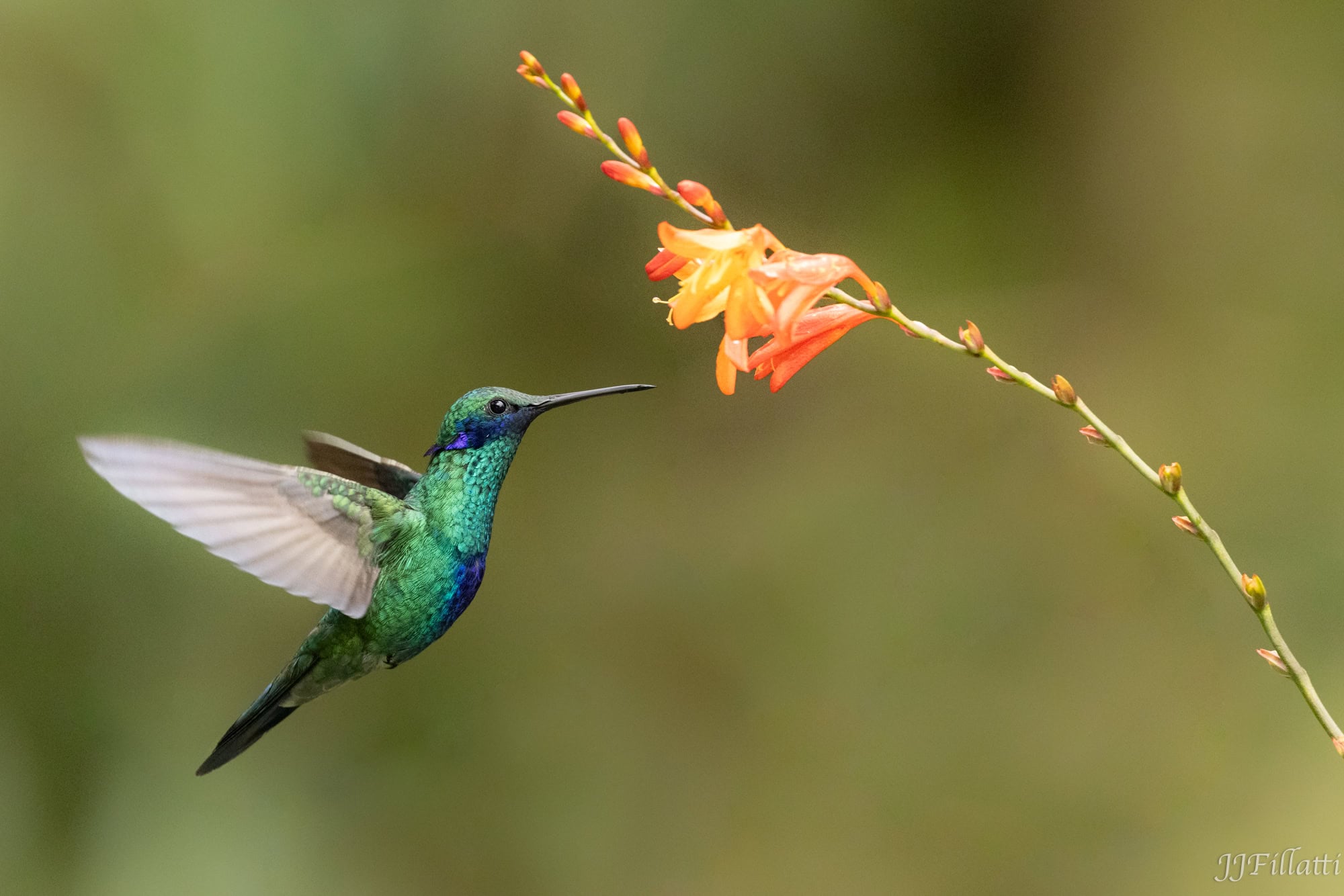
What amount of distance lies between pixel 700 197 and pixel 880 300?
24 cm

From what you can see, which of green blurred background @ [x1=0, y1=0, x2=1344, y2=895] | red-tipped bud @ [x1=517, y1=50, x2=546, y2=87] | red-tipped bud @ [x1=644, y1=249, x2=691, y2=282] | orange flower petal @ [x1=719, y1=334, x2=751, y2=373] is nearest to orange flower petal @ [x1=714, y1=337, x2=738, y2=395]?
orange flower petal @ [x1=719, y1=334, x2=751, y2=373]

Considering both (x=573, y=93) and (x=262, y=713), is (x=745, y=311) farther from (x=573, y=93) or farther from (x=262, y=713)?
(x=262, y=713)

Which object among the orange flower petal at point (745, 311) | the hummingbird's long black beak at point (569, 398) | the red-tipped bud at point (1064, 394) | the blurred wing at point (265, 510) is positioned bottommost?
the blurred wing at point (265, 510)

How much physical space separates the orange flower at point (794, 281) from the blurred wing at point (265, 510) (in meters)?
0.60

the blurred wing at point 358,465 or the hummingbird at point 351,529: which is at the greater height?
the blurred wing at point 358,465

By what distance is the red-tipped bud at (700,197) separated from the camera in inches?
46.4

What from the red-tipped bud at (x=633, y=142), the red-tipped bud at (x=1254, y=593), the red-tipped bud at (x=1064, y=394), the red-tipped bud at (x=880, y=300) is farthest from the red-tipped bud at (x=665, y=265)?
the red-tipped bud at (x=1254, y=593)

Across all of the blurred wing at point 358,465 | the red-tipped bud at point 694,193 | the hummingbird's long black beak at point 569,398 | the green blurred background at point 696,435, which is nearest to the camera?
the red-tipped bud at point 694,193

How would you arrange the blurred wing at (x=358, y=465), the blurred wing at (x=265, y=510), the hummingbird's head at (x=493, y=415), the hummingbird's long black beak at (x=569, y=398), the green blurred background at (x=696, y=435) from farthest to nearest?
the green blurred background at (x=696, y=435) < the blurred wing at (x=358, y=465) < the hummingbird's head at (x=493, y=415) < the hummingbird's long black beak at (x=569, y=398) < the blurred wing at (x=265, y=510)

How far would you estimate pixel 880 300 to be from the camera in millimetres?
1244

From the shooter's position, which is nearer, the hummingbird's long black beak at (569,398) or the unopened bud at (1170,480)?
the unopened bud at (1170,480)

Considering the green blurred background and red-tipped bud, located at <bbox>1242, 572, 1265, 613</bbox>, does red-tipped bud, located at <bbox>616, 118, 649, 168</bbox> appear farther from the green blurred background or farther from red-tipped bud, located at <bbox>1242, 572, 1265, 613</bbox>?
the green blurred background

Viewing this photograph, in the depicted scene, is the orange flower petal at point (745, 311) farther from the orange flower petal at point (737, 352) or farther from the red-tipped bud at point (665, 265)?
the red-tipped bud at point (665, 265)

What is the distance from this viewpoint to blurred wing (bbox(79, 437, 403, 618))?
108cm
